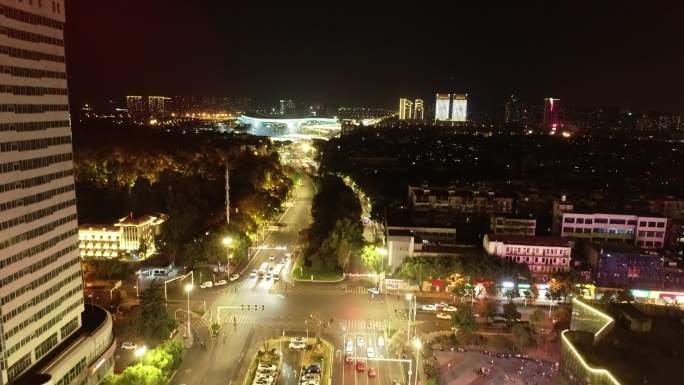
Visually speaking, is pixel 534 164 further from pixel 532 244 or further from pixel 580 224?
pixel 532 244

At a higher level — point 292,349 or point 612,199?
point 612,199

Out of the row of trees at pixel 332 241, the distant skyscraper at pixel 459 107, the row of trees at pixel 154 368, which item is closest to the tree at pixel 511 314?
the row of trees at pixel 332 241

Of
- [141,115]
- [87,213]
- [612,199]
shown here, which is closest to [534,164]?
[612,199]

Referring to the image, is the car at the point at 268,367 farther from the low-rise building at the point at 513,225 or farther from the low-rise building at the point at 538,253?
the low-rise building at the point at 513,225

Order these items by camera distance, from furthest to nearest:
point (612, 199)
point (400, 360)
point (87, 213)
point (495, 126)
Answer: point (495, 126)
point (612, 199)
point (87, 213)
point (400, 360)

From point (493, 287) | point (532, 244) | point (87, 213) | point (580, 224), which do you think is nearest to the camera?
point (493, 287)

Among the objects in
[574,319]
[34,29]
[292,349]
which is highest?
[34,29]

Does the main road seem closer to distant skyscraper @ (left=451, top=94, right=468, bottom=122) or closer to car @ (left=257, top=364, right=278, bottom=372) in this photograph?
car @ (left=257, top=364, right=278, bottom=372)

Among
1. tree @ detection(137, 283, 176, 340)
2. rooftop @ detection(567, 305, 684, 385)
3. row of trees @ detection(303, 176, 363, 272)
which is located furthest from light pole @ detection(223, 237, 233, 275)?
rooftop @ detection(567, 305, 684, 385)
